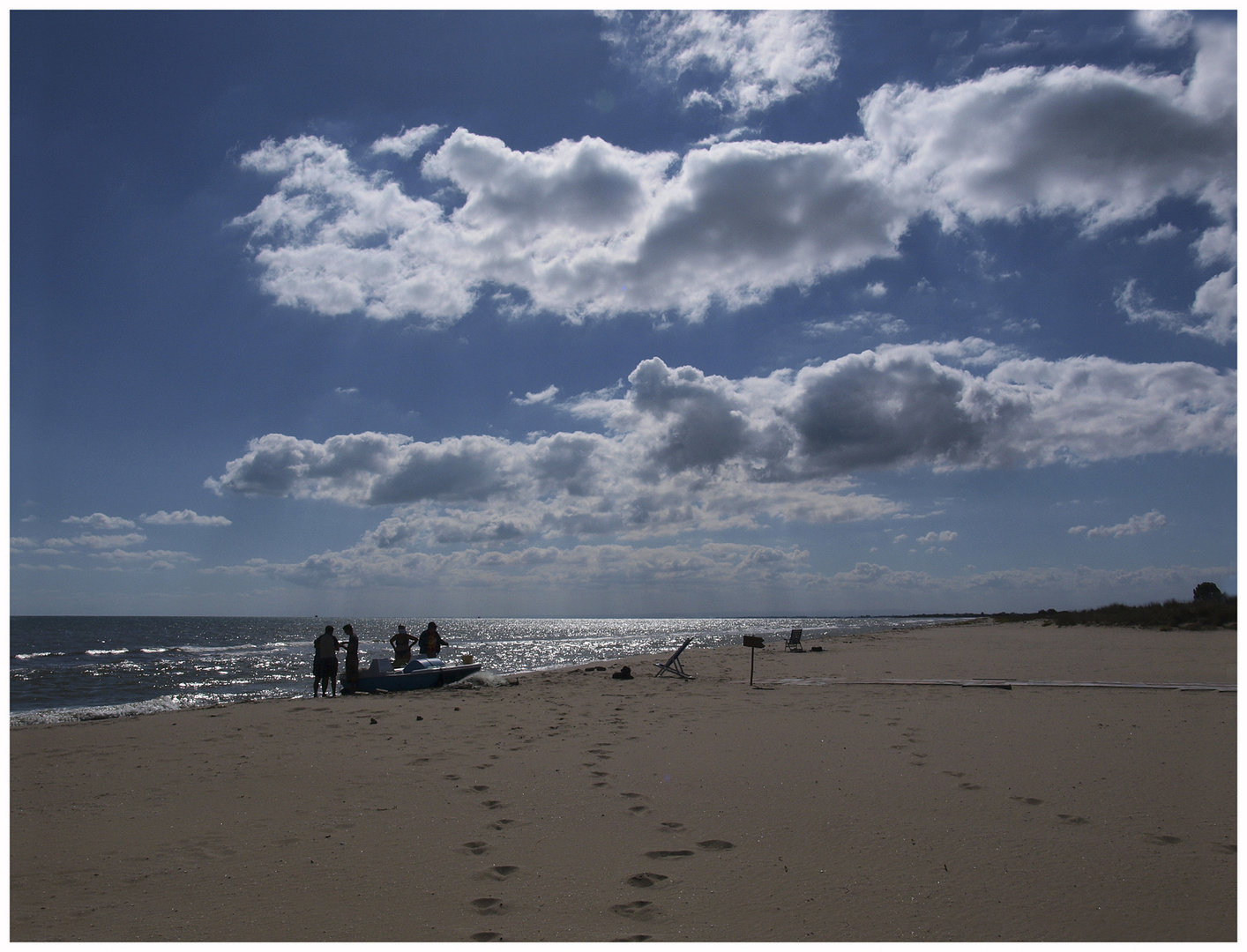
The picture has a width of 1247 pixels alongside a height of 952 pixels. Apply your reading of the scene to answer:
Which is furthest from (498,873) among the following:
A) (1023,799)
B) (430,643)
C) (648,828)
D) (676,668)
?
(430,643)

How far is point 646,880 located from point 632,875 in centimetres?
10

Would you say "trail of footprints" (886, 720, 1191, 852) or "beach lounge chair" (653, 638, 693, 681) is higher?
"trail of footprints" (886, 720, 1191, 852)

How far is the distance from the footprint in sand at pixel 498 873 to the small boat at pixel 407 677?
1264 centimetres

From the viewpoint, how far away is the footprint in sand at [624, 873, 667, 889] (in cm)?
388

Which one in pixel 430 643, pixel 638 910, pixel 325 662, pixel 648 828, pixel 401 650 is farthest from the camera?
pixel 430 643

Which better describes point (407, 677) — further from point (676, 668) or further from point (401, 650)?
point (676, 668)

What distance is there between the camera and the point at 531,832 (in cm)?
476

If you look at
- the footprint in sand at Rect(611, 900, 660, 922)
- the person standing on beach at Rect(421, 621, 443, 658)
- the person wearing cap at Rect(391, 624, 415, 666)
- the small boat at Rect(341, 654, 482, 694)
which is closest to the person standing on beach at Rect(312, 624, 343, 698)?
the small boat at Rect(341, 654, 482, 694)

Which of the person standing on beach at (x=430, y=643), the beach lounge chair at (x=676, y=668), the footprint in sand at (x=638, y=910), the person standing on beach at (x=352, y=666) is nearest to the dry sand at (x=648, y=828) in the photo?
the footprint in sand at (x=638, y=910)

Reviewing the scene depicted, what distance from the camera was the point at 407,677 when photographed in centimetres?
1591

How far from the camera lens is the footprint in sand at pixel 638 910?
11.5ft

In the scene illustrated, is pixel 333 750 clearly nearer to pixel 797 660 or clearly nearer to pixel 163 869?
pixel 163 869

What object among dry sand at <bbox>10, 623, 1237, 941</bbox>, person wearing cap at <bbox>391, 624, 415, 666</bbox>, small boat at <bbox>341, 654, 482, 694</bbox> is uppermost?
dry sand at <bbox>10, 623, 1237, 941</bbox>

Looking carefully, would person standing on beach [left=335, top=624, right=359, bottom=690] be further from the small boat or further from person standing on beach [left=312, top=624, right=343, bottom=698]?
person standing on beach [left=312, top=624, right=343, bottom=698]
